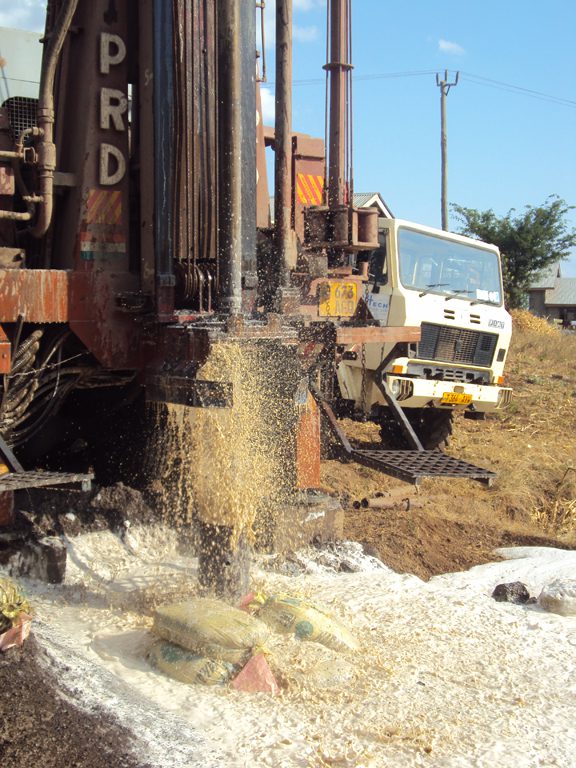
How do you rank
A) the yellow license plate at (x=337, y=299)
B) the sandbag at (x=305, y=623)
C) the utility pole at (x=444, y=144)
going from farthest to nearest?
the utility pole at (x=444, y=144), the yellow license plate at (x=337, y=299), the sandbag at (x=305, y=623)

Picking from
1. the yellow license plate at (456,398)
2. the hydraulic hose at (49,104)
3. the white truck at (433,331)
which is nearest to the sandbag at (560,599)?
the hydraulic hose at (49,104)

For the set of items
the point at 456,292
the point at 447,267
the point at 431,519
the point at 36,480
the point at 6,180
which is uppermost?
the point at 6,180

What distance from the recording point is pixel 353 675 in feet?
12.3

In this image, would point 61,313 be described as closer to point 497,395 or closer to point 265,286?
point 265,286

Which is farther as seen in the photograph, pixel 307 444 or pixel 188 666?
pixel 307 444

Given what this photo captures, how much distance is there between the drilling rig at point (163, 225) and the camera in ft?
14.1

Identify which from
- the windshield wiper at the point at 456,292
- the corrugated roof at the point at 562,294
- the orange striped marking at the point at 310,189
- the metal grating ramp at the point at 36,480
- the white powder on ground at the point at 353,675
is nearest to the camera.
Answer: the white powder on ground at the point at 353,675

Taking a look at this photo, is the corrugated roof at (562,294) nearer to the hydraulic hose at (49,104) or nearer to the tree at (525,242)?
the tree at (525,242)

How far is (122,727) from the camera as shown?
3.09 m

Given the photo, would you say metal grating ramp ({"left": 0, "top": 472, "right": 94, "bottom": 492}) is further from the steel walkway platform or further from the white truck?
the white truck

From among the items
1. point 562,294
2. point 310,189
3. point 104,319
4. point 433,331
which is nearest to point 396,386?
point 433,331

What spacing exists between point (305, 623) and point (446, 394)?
217 inches

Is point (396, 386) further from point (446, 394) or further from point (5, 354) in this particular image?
point (5, 354)

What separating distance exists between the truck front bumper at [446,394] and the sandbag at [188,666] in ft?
16.9
